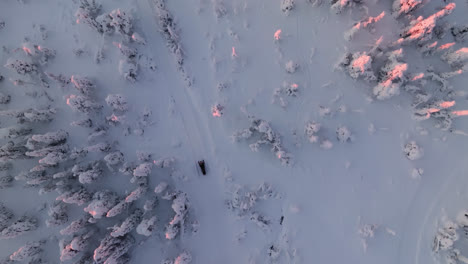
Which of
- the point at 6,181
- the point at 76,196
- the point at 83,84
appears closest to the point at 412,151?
the point at 76,196

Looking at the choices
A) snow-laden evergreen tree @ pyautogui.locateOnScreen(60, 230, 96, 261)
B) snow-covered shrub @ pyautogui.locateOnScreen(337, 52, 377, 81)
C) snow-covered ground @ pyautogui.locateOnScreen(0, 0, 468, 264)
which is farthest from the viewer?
snow-covered ground @ pyautogui.locateOnScreen(0, 0, 468, 264)

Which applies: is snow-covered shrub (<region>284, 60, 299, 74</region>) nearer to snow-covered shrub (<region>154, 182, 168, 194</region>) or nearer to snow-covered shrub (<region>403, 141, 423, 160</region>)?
snow-covered shrub (<region>403, 141, 423, 160</region>)

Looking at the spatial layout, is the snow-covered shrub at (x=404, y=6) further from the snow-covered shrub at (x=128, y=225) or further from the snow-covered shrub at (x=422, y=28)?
the snow-covered shrub at (x=128, y=225)

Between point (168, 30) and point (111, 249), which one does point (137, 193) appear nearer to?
point (111, 249)

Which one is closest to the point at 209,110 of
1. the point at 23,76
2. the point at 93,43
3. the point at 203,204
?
the point at 203,204

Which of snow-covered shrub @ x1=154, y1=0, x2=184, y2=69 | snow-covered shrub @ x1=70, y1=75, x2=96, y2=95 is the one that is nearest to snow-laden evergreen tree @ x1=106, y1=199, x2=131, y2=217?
snow-covered shrub @ x1=70, y1=75, x2=96, y2=95

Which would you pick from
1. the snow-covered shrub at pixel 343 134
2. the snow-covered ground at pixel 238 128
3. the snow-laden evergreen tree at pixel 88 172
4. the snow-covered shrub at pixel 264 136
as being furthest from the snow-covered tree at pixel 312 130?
the snow-laden evergreen tree at pixel 88 172

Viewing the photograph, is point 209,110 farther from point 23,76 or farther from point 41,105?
point 23,76
